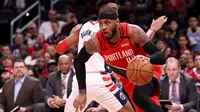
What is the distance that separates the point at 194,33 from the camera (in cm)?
1380

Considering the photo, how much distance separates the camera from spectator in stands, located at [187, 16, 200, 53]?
13.5 m

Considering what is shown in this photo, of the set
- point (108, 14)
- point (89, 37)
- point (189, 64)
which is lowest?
point (189, 64)

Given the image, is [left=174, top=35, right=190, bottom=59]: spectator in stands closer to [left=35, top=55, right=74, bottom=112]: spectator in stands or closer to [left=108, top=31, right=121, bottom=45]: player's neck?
[left=35, top=55, right=74, bottom=112]: spectator in stands

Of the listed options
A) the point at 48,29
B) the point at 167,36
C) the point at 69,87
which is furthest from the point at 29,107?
the point at 48,29

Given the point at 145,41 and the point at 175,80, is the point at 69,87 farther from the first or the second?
the point at 145,41

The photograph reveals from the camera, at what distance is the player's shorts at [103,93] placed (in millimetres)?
7684

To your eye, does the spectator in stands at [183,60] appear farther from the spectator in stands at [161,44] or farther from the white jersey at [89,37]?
the white jersey at [89,37]

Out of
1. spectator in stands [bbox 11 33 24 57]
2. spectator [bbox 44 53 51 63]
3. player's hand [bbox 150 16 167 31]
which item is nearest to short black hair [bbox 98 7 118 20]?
player's hand [bbox 150 16 167 31]

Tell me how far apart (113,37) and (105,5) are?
0.78m

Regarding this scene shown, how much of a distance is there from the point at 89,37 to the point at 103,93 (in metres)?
0.86

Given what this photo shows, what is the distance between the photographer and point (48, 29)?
1559 centimetres

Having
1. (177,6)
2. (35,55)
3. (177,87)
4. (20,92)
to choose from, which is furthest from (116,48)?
(177,6)

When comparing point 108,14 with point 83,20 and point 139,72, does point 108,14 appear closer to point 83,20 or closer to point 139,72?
point 139,72

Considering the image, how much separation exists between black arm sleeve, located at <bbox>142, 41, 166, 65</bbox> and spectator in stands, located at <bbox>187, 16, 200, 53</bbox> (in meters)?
6.62
